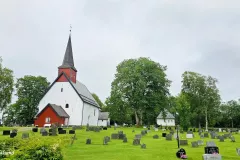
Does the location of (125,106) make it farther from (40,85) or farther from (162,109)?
(40,85)

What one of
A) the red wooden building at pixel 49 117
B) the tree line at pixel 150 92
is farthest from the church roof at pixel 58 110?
the tree line at pixel 150 92

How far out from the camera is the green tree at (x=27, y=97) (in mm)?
58750

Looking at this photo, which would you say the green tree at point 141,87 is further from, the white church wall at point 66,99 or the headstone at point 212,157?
the headstone at point 212,157

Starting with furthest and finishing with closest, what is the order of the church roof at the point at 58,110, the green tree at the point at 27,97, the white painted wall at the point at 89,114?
the green tree at the point at 27,97 < the white painted wall at the point at 89,114 < the church roof at the point at 58,110

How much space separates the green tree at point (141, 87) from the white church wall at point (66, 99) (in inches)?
281

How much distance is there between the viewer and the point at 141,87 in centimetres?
4497

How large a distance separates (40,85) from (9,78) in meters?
26.3

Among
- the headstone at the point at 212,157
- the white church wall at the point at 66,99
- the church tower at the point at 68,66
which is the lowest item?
the headstone at the point at 212,157

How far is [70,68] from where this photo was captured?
47875mm

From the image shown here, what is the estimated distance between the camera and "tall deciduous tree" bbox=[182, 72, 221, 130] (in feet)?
162

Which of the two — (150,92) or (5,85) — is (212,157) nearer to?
(5,85)

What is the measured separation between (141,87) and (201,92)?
14443 mm

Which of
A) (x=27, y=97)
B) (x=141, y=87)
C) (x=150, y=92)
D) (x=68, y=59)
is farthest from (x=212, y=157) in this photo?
(x=27, y=97)

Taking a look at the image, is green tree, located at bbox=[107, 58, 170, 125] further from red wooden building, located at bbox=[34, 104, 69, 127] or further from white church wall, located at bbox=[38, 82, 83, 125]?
red wooden building, located at bbox=[34, 104, 69, 127]
